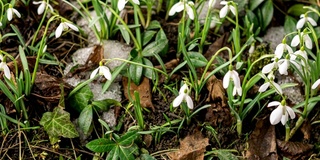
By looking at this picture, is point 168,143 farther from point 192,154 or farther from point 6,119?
point 6,119

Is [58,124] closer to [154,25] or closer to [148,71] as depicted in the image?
[148,71]

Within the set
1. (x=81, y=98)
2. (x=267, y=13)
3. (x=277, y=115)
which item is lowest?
(x=81, y=98)

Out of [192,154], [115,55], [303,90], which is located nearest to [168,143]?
[192,154]

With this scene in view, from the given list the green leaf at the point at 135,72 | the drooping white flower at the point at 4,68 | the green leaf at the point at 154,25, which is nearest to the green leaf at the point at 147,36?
the green leaf at the point at 154,25

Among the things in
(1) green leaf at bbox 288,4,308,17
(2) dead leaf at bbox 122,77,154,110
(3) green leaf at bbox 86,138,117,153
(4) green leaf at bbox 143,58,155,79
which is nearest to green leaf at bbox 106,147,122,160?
(3) green leaf at bbox 86,138,117,153

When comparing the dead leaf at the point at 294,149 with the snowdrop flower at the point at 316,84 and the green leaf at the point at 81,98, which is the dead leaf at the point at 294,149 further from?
the green leaf at the point at 81,98

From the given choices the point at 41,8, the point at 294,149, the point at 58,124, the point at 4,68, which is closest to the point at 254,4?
the point at 294,149
